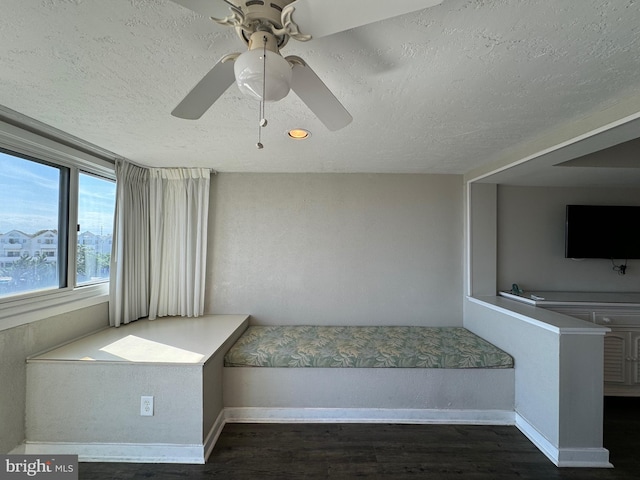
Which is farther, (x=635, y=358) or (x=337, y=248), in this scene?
(x=337, y=248)

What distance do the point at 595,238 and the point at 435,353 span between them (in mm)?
2224

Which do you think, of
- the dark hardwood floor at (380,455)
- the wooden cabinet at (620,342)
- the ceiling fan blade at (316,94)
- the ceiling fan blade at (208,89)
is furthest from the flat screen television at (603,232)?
the ceiling fan blade at (208,89)

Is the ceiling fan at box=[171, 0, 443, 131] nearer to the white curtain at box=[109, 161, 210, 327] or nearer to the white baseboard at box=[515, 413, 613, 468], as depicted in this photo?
the white curtain at box=[109, 161, 210, 327]

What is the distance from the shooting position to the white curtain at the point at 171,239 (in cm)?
277

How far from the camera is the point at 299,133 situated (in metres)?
1.88

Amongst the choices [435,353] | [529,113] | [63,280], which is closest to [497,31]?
[529,113]

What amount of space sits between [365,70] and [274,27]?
0.50m

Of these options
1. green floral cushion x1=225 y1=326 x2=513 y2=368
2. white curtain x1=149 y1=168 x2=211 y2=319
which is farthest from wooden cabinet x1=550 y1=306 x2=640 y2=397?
white curtain x1=149 y1=168 x2=211 y2=319

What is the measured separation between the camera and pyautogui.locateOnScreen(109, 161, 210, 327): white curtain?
2768 millimetres

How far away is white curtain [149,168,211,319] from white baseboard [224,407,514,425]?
1.18 m

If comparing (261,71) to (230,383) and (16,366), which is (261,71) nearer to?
(230,383)

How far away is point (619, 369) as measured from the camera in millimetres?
2502

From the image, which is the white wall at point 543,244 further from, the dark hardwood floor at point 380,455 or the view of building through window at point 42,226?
the view of building through window at point 42,226

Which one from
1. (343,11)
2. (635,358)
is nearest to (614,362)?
(635,358)
